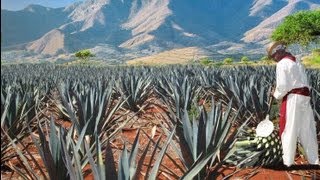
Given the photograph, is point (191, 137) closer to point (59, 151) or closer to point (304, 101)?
point (59, 151)

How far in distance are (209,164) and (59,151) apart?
1091 millimetres

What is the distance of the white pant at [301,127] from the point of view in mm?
4605

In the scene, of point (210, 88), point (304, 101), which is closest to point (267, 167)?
point (304, 101)

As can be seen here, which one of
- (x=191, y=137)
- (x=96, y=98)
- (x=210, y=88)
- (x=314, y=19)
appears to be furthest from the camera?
(x=314, y=19)

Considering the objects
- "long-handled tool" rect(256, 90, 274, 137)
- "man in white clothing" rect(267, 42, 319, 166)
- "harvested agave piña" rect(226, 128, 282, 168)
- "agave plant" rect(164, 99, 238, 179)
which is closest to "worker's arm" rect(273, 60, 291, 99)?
"man in white clothing" rect(267, 42, 319, 166)

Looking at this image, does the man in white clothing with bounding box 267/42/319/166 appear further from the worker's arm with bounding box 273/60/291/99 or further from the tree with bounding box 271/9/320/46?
the tree with bounding box 271/9/320/46

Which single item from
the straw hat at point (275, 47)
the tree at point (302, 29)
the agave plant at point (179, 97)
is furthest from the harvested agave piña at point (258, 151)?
the tree at point (302, 29)

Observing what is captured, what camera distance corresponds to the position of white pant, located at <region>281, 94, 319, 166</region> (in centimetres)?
461

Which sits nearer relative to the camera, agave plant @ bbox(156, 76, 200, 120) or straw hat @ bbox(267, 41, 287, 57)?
straw hat @ bbox(267, 41, 287, 57)

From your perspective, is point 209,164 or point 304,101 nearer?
point 209,164

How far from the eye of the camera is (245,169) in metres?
4.35

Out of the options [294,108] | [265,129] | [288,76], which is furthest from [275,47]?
[265,129]

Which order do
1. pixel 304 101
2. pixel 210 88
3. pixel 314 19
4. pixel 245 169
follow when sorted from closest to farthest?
1. pixel 245 169
2. pixel 304 101
3. pixel 210 88
4. pixel 314 19

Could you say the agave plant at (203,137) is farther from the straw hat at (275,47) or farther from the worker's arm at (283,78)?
the straw hat at (275,47)
